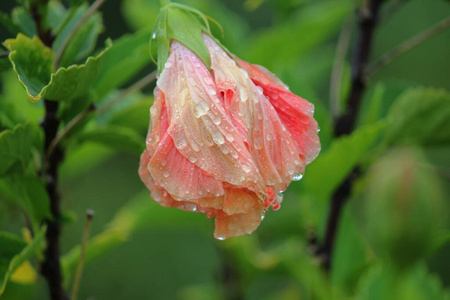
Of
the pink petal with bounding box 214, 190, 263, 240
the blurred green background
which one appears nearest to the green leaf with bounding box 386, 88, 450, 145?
the blurred green background

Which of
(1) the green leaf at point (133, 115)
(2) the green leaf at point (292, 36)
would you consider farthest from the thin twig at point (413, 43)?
(1) the green leaf at point (133, 115)

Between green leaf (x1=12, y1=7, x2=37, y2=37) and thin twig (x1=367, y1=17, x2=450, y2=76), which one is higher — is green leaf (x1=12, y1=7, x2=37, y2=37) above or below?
above

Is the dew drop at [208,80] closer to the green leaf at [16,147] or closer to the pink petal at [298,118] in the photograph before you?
the pink petal at [298,118]

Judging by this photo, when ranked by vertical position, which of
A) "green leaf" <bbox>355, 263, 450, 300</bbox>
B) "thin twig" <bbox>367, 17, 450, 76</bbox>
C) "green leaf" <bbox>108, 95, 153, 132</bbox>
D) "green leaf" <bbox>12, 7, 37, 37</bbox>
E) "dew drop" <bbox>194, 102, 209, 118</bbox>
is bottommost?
"green leaf" <bbox>355, 263, 450, 300</bbox>

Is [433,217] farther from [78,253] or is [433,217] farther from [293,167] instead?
[78,253]

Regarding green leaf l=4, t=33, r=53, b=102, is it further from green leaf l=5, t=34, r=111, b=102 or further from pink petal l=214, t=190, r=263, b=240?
pink petal l=214, t=190, r=263, b=240

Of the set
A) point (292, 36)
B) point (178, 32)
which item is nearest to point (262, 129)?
point (178, 32)

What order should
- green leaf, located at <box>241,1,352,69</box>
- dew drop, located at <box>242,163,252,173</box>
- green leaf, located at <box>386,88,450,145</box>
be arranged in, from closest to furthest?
dew drop, located at <box>242,163,252,173</box> < green leaf, located at <box>386,88,450,145</box> < green leaf, located at <box>241,1,352,69</box>
